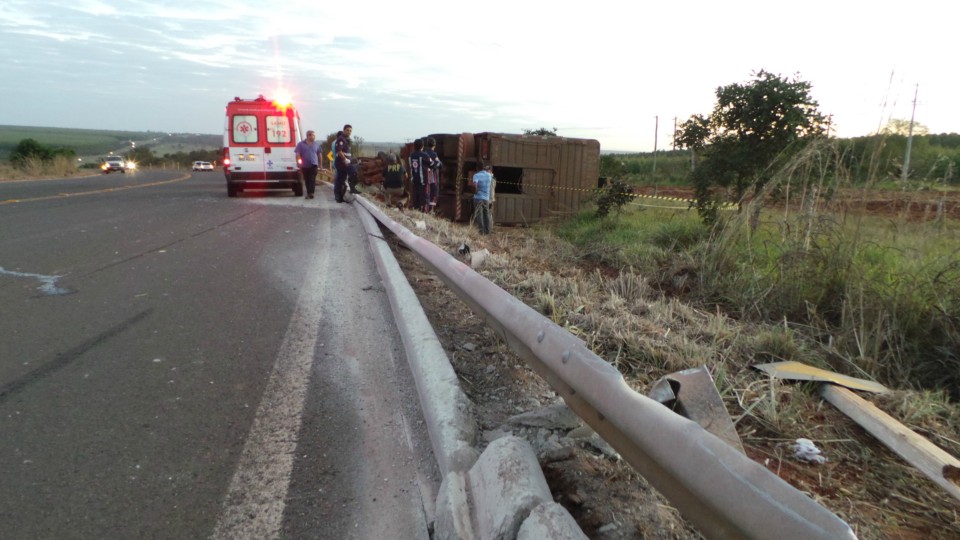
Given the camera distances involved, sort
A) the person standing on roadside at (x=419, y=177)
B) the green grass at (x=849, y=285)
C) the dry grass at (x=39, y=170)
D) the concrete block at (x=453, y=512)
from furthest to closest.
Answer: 1. the dry grass at (x=39, y=170)
2. the person standing on roadside at (x=419, y=177)
3. the green grass at (x=849, y=285)
4. the concrete block at (x=453, y=512)

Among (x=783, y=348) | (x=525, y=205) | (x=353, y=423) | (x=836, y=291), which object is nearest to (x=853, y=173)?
(x=836, y=291)

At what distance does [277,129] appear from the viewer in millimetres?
16328

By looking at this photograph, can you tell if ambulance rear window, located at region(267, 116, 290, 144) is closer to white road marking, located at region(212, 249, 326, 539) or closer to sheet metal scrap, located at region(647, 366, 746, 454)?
white road marking, located at region(212, 249, 326, 539)

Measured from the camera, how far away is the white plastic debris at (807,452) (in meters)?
2.39

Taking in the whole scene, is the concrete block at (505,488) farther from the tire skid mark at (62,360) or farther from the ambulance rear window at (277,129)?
the ambulance rear window at (277,129)

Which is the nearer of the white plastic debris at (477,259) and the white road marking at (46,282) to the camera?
the white road marking at (46,282)

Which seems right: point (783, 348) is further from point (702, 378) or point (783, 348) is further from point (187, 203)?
point (187, 203)

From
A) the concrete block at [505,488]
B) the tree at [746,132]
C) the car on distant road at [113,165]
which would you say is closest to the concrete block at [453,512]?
the concrete block at [505,488]

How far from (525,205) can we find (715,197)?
6.57m

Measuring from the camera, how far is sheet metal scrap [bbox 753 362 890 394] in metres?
3.07

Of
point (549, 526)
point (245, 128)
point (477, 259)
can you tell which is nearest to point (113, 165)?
point (245, 128)

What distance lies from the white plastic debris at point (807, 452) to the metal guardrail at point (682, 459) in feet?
3.50

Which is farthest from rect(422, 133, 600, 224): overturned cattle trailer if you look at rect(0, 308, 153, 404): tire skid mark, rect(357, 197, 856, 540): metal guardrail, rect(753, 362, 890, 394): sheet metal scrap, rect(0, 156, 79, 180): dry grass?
rect(0, 156, 79, 180): dry grass

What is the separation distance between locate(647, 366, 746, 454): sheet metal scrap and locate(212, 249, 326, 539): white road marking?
5.05ft
